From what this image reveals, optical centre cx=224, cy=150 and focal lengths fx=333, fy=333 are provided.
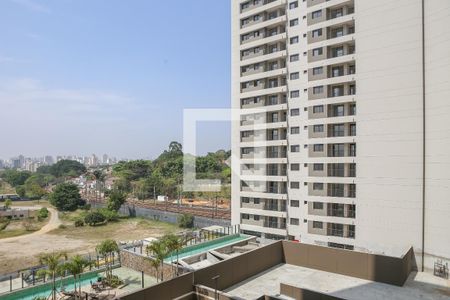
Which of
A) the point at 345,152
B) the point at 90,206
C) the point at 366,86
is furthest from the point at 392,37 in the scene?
the point at 90,206

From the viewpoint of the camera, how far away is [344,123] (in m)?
28.1

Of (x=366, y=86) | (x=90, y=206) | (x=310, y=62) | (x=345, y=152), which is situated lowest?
(x=90, y=206)

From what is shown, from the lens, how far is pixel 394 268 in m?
19.9

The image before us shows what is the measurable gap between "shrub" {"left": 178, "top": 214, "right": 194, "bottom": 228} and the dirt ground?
1338mm

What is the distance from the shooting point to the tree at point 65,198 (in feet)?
233

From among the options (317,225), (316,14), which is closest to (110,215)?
(317,225)

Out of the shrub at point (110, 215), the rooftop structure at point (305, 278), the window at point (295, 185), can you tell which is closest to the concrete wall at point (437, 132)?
the rooftop structure at point (305, 278)

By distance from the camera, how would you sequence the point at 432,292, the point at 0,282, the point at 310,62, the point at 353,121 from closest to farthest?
the point at 432,292, the point at 0,282, the point at 353,121, the point at 310,62

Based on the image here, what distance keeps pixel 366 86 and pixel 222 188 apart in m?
53.0

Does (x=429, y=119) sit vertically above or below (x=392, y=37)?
below

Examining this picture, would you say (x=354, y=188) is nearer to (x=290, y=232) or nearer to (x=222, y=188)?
(x=290, y=232)

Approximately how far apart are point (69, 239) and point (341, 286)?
132ft

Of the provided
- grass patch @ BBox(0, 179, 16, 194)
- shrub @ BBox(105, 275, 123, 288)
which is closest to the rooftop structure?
shrub @ BBox(105, 275, 123, 288)

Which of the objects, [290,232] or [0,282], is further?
[290,232]
